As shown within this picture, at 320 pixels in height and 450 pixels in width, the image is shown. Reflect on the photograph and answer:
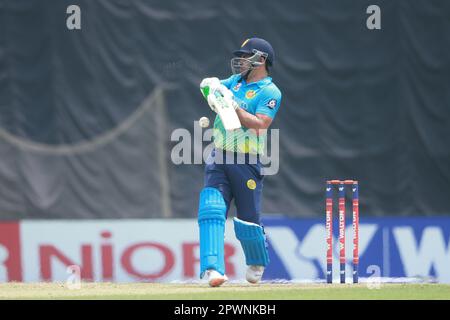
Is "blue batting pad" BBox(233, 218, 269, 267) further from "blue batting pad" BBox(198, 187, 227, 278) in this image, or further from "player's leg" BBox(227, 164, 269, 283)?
"blue batting pad" BBox(198, 187, 227, 278)

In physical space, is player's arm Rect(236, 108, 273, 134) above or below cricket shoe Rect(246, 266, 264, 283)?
above

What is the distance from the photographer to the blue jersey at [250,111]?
8211 mm

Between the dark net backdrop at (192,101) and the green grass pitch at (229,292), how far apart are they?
113 inches

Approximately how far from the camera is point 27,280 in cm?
1123

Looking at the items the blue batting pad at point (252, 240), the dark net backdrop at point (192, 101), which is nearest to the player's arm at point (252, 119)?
the blue batting pad at point (252, 240)

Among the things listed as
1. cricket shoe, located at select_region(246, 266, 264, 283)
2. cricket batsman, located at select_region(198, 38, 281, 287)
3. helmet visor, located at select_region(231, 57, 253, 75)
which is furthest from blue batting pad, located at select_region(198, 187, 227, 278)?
helmet visor, located at select_region(231, 57, 253, 75)

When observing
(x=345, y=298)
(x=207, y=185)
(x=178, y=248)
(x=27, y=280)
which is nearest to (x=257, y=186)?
(x=207, y=185)

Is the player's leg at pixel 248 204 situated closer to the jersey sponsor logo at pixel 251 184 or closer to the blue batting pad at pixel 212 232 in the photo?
the jersey sponsor logo at pixel 251 184

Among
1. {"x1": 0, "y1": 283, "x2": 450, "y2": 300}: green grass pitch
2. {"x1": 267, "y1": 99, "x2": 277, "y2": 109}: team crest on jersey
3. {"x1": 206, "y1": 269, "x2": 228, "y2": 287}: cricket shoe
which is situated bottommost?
{"x1": 0, "y1": 283, "x2": 450, "y2": 300}: green grass pitch

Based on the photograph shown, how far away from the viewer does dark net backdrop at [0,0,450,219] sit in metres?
11.3

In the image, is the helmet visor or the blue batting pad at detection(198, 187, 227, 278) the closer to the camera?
the blue batting pad at detection(198, 187, 227, 278)

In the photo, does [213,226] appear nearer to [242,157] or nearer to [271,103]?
[242,157]

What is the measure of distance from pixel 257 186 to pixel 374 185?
323 cm

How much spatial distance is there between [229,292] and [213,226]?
0.67 m
